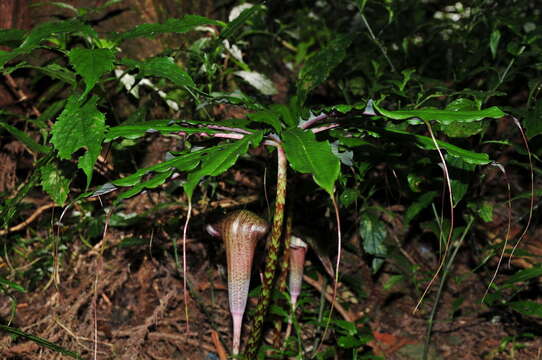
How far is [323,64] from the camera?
1512mm

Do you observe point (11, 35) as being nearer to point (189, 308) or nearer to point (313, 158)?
point (313, 158)

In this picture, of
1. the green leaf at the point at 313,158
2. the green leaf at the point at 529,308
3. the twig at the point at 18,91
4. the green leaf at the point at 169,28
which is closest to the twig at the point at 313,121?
the green leaf at the point at 313,158

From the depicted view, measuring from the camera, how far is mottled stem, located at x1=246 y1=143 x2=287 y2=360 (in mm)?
990

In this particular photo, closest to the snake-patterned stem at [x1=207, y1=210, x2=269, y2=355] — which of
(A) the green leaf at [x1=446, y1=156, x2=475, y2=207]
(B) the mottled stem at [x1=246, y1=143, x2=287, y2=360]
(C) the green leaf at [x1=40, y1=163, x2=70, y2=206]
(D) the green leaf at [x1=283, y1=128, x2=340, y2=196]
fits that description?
(B) the mottled stem at [x1=246, y1=143, x2=287, y2=360]

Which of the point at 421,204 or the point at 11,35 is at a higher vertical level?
the point at 11,35

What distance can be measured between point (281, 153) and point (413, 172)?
2.47ft

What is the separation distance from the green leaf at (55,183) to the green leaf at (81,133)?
426mm

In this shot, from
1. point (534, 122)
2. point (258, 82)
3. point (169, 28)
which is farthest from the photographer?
point (258, 82)

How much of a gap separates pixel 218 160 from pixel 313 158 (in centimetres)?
17

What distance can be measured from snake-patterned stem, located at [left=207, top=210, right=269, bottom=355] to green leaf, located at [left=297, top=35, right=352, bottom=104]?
0.53 meters

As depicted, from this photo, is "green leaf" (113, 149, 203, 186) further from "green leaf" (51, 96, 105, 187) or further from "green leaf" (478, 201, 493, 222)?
"green leaf" (478, 201, 493, 222)

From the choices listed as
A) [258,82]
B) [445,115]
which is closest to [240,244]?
[445,115]

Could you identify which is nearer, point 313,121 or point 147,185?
point 147,185

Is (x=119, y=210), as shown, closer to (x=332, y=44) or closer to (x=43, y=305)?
(x=43, y=305)
